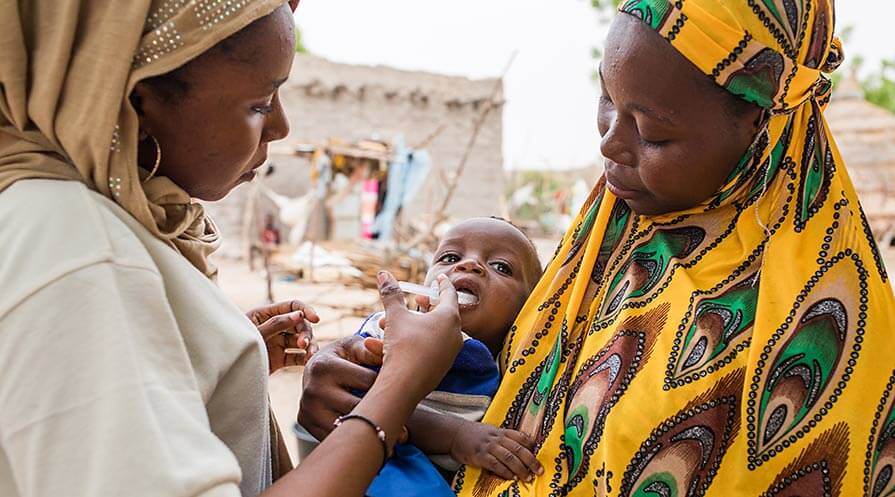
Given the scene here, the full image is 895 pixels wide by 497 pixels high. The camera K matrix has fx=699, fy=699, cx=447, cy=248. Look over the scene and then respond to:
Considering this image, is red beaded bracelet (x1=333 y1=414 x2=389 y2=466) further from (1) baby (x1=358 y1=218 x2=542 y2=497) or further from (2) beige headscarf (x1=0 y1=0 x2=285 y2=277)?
(2) beige headscarf (x1=0 y1=0 x2=285 y2=277)

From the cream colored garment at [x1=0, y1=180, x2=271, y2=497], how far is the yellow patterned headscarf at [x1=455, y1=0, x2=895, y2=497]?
695mm

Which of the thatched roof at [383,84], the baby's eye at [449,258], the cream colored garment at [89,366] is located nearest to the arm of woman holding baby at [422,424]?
the baby's eye at [449,258]

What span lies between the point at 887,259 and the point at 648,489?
1469 centimetres

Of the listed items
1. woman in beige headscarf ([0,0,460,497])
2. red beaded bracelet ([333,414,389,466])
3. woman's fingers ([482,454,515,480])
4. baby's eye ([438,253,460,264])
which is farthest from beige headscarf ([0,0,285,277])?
baby's eye ([438,253,460,264])

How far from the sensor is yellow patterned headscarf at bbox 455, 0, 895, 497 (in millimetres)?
1261

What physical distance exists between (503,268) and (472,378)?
0.37 m

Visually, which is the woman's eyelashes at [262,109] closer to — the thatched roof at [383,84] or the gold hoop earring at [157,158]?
the gold hoop earring at [157,158]

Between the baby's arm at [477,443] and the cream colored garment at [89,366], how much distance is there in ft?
2.05

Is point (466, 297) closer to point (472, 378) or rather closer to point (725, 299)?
point (472, 378)

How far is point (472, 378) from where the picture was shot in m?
1.69

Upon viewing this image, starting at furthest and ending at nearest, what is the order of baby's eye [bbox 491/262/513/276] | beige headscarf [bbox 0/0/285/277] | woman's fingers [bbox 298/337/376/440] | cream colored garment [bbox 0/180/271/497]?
baby's eye [bbox 491/262/513/276]
woman's fingers [bbox 298/337/376/440]
beige headscarf [bbox 0/0/285/277]
cream colored garment [bbox 0/180/271/497]

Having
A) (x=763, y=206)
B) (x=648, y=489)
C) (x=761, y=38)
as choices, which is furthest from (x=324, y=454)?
(x=761, y=38)

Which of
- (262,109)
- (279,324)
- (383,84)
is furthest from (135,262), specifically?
(383,84)

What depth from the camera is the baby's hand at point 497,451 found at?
138 centimetres
